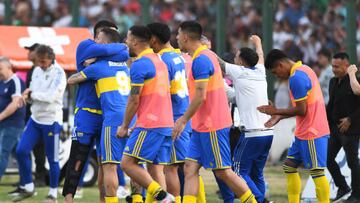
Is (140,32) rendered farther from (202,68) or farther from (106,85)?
(106,85)

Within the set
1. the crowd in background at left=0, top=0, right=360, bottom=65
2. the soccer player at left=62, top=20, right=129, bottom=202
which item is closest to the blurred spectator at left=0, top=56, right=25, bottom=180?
the soccer player at left=62, top=20, right=129, bottom=202

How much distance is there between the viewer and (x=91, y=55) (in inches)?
547

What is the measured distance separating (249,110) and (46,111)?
386cm

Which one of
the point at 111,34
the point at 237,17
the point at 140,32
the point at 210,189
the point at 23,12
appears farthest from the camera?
the point at 237,17

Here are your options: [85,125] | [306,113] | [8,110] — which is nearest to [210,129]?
[306,113]

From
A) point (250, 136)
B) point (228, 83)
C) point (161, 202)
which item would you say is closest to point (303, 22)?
point (228, 83)

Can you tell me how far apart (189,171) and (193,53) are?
4.58ft

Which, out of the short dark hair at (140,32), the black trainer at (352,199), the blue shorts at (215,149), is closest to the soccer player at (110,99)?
the short dark hair at (140,32)

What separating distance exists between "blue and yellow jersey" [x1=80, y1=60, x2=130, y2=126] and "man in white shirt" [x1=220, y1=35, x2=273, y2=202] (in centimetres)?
134

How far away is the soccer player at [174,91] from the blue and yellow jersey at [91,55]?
24.3 inches

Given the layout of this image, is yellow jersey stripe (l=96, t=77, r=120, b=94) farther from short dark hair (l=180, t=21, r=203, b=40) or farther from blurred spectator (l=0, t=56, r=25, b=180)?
blurred spectator (l=0, t=56, r=25, b=180)

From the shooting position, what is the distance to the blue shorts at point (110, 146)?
13578 mm

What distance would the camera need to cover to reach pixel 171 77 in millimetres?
13531

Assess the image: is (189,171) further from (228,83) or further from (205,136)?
(228,83)
